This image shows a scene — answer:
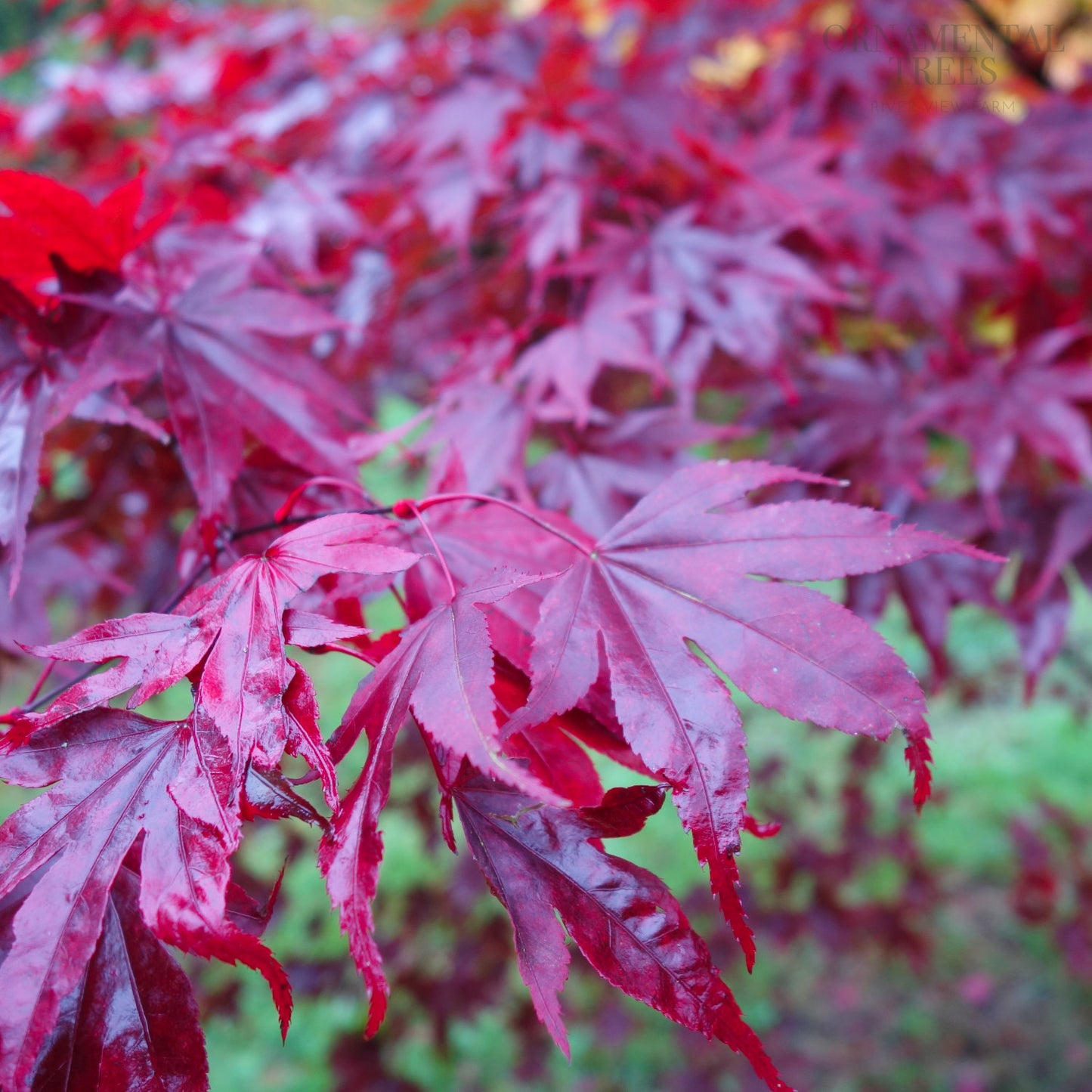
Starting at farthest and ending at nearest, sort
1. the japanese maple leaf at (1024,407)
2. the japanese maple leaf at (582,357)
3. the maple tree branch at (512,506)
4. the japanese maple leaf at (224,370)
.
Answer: the japanese maple leaf at (1024,407) < the japanese maple leaf at (582,357) < the japanese maple leaf at (224,370) < the maple tree branch at (512,506)

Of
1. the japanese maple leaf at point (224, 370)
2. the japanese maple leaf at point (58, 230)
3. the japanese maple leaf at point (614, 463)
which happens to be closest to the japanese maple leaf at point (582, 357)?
the japanese maple leaf at point (614, 463)

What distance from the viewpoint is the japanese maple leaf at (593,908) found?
1.82 feet

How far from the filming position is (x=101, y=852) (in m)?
0.58

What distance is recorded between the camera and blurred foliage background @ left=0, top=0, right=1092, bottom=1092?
8.61ft

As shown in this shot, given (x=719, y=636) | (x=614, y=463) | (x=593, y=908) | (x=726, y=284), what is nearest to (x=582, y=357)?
(x=614, y=463)

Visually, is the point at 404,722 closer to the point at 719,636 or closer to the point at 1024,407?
the point at 719,636

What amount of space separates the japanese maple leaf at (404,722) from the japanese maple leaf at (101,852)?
0.23 feet

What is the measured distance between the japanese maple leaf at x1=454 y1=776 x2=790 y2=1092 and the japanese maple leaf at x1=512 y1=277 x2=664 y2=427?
21.9 inches

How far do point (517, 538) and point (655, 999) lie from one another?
1.36 feet

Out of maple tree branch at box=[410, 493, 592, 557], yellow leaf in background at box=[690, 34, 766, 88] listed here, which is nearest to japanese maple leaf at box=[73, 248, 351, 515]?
maple tree branch at box=[410, 493, 592, 557]

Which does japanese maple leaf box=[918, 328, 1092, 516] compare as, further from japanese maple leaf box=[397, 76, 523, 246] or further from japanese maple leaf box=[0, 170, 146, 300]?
japanese maple leaf box=[0, 170, 146, 300]

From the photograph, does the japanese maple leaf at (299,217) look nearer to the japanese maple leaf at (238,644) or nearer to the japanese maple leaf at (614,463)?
the japanese maple leaf at (614,463)

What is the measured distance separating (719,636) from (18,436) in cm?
67

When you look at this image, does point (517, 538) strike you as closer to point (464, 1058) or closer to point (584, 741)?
point (584, 741)
